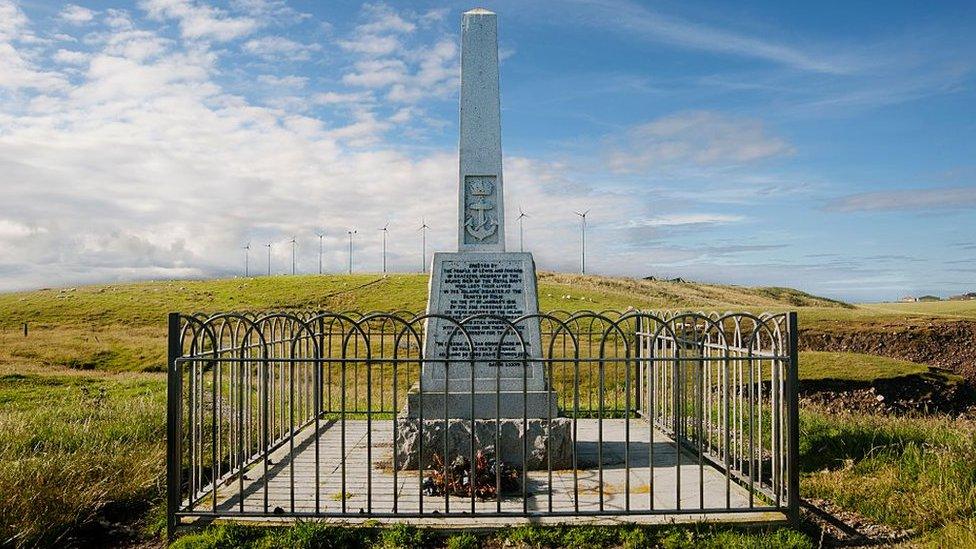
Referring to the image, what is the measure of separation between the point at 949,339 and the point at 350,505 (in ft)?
76.2

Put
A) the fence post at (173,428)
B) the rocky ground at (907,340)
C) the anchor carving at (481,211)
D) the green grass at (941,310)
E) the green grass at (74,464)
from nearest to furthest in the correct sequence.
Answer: the fence post at (173,428) < the green grass at (74,464) < the anchor carving at (481,211) < the rocky ground at (907,340) < the green grass at (941,310)

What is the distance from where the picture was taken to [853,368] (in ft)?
50.4

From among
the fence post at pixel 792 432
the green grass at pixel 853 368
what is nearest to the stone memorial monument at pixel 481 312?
the fence post at pixel 792 432

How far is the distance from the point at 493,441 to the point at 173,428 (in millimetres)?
3499

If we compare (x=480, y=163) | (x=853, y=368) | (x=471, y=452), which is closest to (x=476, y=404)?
(x=471, y=452)

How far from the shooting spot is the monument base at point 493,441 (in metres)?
7.94

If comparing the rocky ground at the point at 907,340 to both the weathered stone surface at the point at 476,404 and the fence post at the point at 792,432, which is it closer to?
the weathered stone surface at the point at 476,404

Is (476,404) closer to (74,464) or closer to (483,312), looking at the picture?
(483,312)

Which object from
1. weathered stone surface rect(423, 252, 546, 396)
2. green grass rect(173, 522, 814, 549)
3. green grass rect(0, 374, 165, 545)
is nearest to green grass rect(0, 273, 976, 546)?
green grass rect(0, 374, 165, 545)

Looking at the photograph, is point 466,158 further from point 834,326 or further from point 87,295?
point 87,295

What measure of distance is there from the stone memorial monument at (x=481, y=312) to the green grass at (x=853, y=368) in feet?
30.4

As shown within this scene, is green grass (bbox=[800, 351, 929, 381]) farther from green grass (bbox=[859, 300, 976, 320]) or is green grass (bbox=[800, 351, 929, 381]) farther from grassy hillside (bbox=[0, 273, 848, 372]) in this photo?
grassy hillside (bbox=[0, 273, 848, 372])

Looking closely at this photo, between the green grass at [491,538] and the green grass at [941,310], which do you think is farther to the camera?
the green grass at [941,310]

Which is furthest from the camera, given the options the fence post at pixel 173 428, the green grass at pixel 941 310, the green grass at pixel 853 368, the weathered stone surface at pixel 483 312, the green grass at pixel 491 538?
the green grass at pixel 941 310
